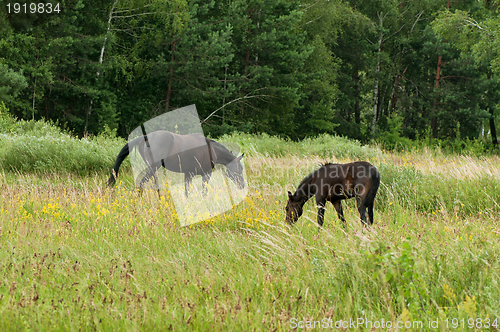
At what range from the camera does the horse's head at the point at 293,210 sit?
4.54 metres

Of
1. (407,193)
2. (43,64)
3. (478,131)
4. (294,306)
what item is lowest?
(478,131)

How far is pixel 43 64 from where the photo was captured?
19906 mm

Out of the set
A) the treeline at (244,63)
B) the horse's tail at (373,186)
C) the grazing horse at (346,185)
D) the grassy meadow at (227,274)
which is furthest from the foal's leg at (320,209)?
the treeline at (244,63)

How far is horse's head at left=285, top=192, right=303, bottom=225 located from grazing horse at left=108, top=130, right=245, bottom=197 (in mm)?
2133

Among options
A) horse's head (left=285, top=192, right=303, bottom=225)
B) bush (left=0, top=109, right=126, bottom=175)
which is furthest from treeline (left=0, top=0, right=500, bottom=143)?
horse's head (left=285, top=192, right=303, bottom=225)

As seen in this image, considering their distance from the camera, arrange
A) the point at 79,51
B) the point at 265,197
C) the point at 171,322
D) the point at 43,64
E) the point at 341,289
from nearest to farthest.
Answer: the point at 171,322, the point at 341,289, the point at 265,197, the point at 43,64, the point at 79,51

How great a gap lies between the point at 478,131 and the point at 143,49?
27242 millimetres

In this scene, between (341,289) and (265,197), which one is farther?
(265,197)

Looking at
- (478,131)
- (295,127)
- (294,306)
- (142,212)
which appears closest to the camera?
(294,306)

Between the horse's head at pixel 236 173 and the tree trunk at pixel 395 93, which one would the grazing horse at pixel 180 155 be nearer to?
the horse's head at pixel 236 173

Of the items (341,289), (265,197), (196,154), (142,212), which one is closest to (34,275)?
(142,212)

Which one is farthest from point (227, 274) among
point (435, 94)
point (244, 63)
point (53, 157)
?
point (435, 94)

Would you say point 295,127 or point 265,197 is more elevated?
point 265,197

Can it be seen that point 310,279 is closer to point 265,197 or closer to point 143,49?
point 265,197
